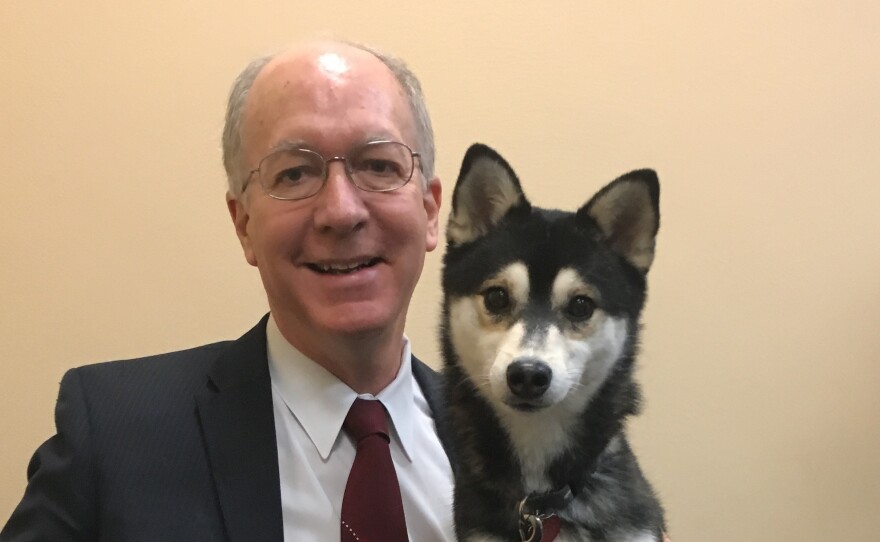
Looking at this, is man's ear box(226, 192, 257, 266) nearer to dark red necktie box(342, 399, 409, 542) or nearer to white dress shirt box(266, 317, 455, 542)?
white dress shirt box(266, 317, 455, 542)

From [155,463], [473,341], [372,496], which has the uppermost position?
[473,341]

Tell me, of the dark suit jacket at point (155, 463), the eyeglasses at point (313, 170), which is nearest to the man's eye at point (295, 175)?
the eyeglasses at point (313, 170)

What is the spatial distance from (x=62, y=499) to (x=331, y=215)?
69 cm

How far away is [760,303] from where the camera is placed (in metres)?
2.18

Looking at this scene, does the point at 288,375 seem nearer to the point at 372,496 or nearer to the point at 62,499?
the point at 372,496

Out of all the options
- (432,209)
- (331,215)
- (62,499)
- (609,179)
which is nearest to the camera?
(62,499)

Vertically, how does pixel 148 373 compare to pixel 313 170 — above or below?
below

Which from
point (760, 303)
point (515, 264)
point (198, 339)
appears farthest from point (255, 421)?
point (760, 303)

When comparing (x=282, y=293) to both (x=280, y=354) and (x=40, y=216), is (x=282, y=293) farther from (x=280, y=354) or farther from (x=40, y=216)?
(x=40, y=216)

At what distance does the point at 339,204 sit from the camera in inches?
50.8

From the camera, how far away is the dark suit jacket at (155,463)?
1.17 meters

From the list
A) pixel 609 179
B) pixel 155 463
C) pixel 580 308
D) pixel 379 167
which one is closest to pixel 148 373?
pixel 155 463

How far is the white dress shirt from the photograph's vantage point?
1.28m

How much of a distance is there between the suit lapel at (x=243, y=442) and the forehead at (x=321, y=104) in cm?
44
